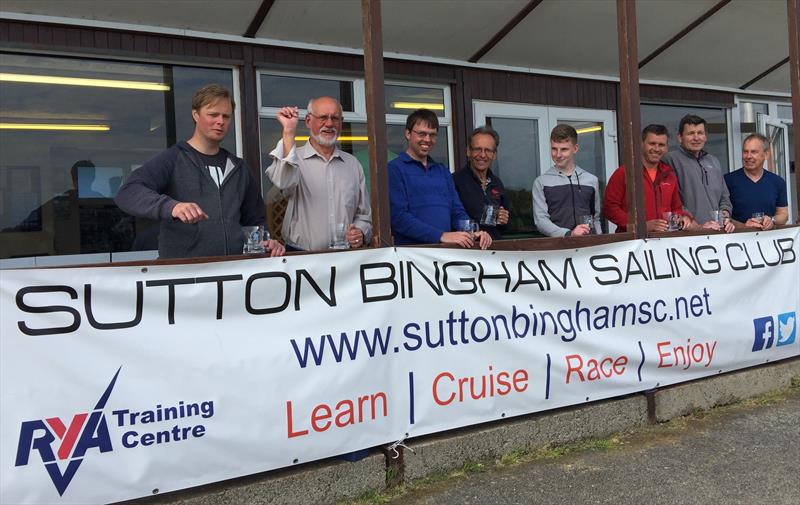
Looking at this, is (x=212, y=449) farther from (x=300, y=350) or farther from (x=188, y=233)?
(x=188, y=233)

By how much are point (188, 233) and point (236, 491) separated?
114cm

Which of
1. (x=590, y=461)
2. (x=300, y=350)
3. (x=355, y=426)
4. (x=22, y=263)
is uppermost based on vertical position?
(x=22, y=263)

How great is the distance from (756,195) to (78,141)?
495cm

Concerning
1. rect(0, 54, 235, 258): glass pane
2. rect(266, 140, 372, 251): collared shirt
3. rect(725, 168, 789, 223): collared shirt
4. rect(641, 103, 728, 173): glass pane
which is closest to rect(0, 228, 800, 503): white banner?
Result: rect(266, 140, 372, 251): collared shirt

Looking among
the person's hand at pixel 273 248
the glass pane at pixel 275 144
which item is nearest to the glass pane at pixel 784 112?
the glass pane at pixel 275 144

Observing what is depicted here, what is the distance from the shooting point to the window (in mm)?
5281

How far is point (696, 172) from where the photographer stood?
16.0 ft

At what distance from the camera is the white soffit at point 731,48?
241 inches

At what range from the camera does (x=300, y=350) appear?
2973mm

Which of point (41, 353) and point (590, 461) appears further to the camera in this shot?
point (590, 461)

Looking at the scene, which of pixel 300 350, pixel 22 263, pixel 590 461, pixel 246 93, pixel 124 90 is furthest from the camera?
pixel 246 93

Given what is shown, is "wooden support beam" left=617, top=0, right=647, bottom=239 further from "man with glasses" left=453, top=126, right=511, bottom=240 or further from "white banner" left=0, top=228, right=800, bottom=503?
"man with glasses" left=453, top=126, right=511, bottom=240

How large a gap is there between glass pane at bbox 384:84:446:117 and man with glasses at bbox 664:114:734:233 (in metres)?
2.10

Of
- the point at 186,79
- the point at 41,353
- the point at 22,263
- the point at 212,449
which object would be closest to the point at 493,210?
the point at 212,449
